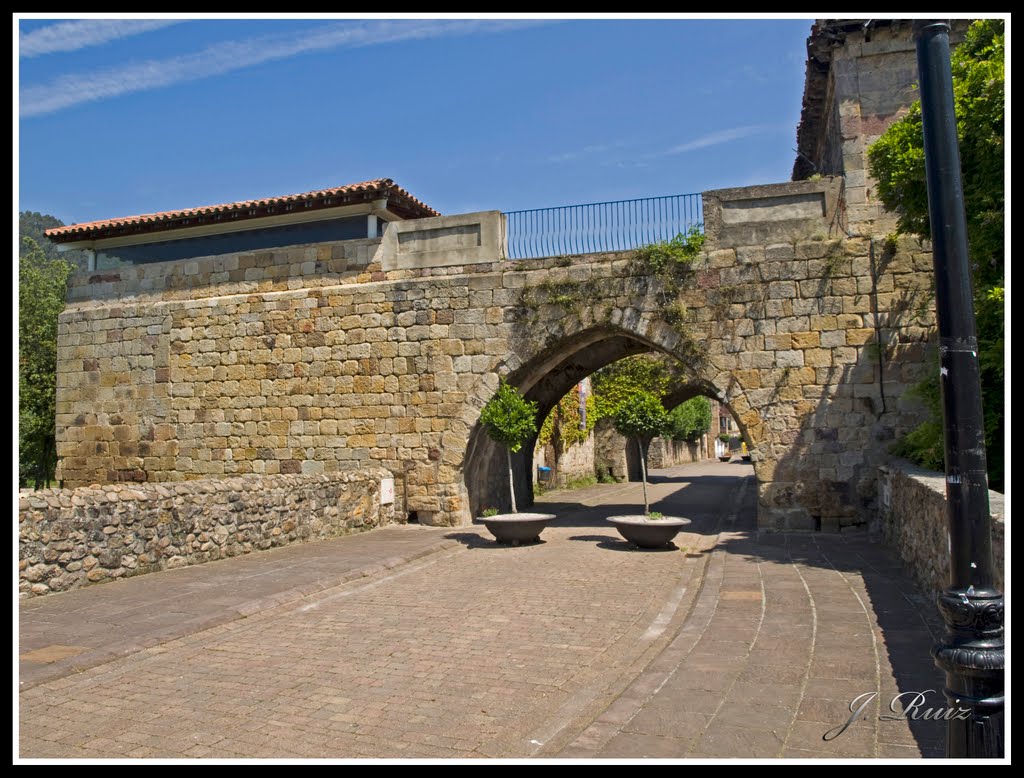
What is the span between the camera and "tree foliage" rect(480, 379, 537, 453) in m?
12.3

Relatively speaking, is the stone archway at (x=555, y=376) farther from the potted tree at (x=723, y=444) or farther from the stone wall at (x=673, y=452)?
the potted tree at (x=723, y=444)

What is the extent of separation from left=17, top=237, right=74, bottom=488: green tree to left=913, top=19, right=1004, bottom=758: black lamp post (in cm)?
1865

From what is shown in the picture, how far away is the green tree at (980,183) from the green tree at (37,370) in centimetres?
1731

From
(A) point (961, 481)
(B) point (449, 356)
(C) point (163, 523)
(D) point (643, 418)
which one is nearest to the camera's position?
(A) point (961, 481)

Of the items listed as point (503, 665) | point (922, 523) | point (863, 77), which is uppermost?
point (863, 77)

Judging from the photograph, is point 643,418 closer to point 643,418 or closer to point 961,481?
point 643,418

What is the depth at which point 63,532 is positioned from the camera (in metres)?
8.16

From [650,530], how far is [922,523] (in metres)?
3.99

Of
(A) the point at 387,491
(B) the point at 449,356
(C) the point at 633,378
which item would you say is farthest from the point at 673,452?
(A) the point at 387,491

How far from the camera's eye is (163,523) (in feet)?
30.6

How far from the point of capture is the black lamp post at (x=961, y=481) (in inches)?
116

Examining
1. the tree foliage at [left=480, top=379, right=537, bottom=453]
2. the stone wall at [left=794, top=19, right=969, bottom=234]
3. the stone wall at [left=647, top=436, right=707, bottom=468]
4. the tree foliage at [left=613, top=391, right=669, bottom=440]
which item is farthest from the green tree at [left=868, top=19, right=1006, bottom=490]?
the stone wall at [left=647, top=436, right=707, bottom=468]

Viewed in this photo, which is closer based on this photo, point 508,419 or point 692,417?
point 508,419
